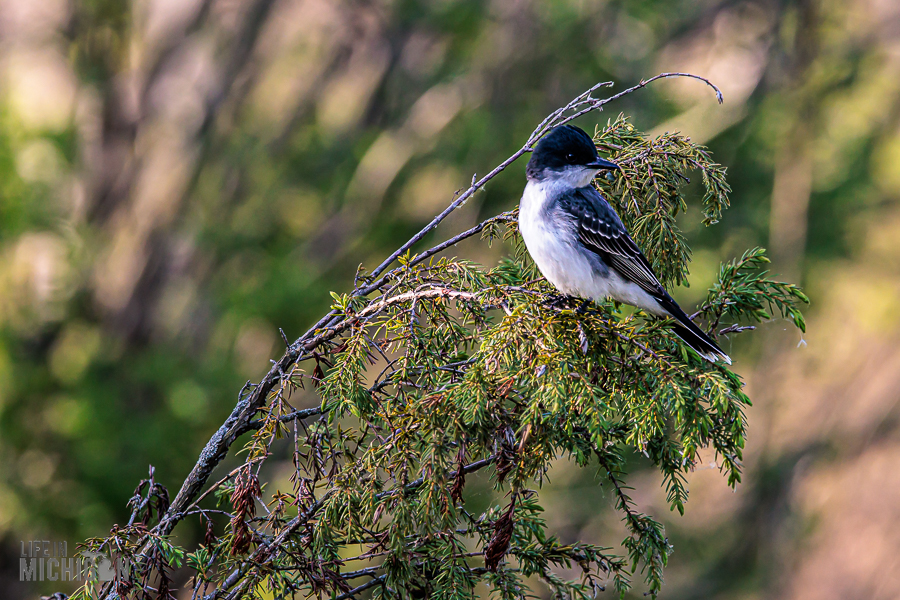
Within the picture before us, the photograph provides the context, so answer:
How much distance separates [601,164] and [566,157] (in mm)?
354

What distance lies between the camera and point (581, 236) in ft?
11.0

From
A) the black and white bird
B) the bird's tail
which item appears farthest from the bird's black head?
the bird's tail

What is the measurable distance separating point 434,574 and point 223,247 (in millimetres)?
7861

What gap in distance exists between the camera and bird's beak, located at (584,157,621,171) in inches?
114

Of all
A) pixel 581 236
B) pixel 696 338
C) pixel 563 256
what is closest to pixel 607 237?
pixel 581 236

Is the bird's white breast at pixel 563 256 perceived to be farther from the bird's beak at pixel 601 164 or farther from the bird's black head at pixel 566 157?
the bird's beak at pixel 601 164

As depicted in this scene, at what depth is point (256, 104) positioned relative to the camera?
1060cm

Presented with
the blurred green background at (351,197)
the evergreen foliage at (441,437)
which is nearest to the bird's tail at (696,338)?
the evergreen foliage at (441,437)

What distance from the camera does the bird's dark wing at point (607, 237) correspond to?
3.28 metres

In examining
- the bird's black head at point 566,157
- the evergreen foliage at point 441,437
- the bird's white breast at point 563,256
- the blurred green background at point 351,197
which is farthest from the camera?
the blurred green background at point 351,197

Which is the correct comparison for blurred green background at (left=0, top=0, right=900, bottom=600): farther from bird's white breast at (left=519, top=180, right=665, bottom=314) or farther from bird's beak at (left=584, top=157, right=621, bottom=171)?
bird's beak at (left=584, top=157, right=621, bottom=171)

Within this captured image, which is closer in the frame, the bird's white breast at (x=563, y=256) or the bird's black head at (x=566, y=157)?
the bird's white breast at (x=563, y=256)

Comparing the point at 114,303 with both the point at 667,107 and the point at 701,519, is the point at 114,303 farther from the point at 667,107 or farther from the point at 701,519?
the point at 701,519

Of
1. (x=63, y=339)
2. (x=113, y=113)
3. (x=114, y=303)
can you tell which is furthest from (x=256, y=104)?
(x=63, y=339)
